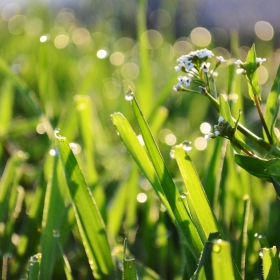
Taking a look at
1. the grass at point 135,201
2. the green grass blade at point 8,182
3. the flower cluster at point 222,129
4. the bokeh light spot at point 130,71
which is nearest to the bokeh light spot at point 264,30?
the bokeh light spot at point 130,71

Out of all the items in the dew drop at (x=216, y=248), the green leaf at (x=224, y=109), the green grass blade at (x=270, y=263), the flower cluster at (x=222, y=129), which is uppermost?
the green leaf at (x=224, y=109)

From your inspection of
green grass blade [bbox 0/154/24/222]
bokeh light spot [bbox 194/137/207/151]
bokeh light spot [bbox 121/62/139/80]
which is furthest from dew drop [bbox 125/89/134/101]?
bokeh light spot [bbox 121/62/139/80]

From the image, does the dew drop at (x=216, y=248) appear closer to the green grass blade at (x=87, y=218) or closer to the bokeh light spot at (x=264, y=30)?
the green grass blade at (x=87, y=218)

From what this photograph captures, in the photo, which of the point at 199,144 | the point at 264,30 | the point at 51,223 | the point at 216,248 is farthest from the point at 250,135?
the point at 264,30

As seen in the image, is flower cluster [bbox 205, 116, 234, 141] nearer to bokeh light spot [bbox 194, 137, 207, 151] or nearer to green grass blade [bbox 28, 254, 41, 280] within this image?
green grass blade [bbox 28, 254, 41, 280]

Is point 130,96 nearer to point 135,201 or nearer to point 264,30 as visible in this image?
point 135,201

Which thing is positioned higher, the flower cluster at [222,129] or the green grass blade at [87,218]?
the flower cluster at [222,129]

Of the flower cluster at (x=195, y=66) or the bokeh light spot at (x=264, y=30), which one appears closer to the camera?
the flower cluster at (x=195, y=66)
